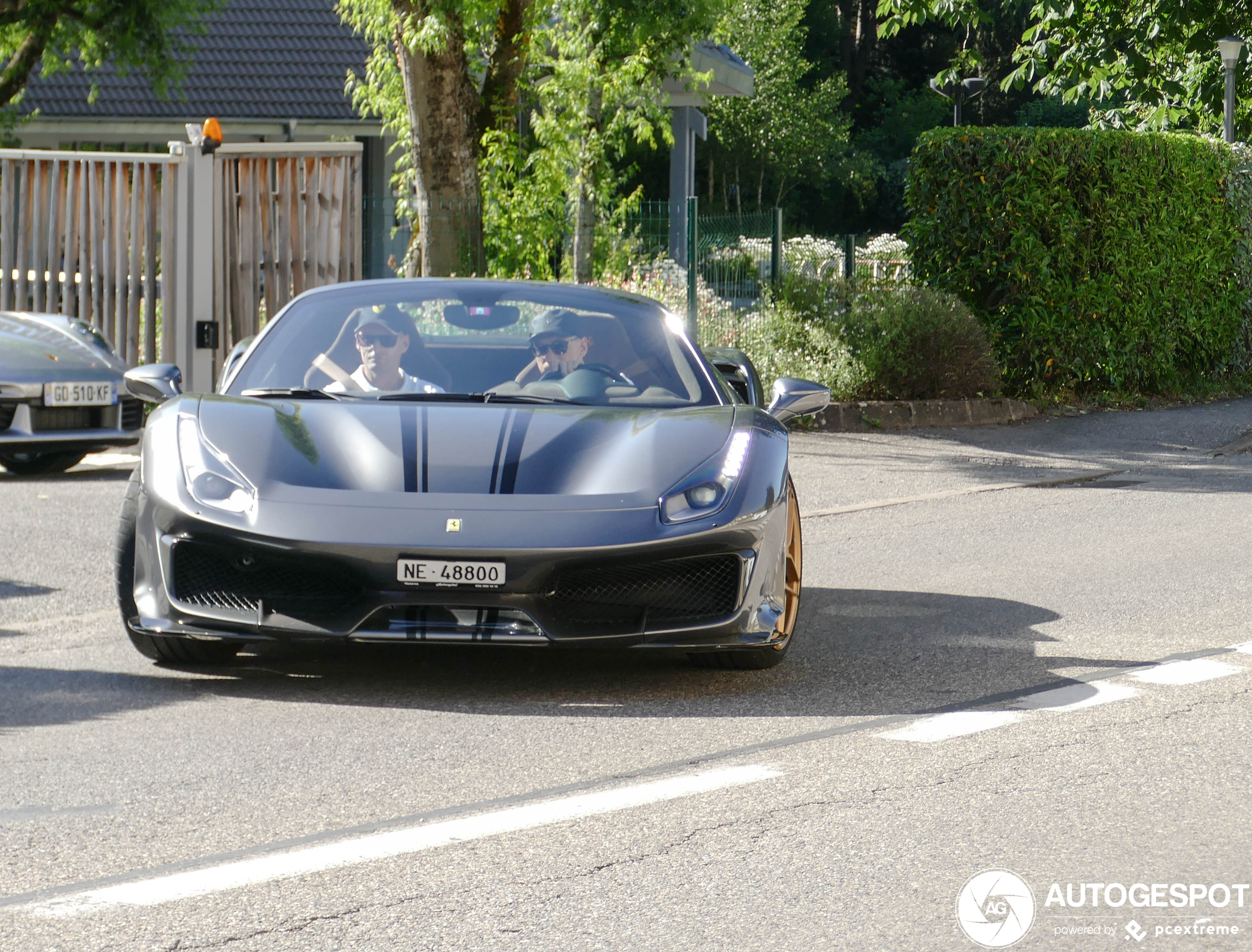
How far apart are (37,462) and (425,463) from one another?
6.64 m

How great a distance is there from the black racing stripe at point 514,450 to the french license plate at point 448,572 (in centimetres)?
28

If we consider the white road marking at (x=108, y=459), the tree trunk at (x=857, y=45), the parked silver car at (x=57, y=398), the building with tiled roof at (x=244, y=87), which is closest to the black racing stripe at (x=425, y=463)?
the parked silver car at (x=57, y=398)

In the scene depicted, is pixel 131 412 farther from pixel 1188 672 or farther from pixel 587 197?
pixel 587 197

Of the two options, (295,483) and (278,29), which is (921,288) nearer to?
(295,483)

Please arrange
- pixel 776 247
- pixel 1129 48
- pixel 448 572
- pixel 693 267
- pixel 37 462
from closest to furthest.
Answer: pixel 448 572 → pixel 37 462 → pixel 693 267 → pixel 776 247 → pixel 1129 48

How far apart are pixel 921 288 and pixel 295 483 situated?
11420 millimetres

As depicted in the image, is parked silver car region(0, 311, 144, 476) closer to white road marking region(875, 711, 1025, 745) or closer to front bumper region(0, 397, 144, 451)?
front bumper region(0, 397, 144, 451)

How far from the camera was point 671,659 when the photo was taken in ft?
20.0

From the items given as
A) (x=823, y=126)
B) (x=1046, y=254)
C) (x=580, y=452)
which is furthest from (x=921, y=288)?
(x=823, y=126)

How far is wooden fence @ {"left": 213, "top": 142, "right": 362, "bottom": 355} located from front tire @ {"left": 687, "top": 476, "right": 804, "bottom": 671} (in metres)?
7.84

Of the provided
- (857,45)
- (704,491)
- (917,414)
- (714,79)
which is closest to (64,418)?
(704,491)

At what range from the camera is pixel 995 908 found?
3.64 meters

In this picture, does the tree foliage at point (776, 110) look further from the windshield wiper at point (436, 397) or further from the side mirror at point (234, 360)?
the windshield wiper at point (436, 397)

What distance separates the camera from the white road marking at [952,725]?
16.7 ft
